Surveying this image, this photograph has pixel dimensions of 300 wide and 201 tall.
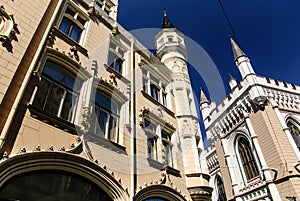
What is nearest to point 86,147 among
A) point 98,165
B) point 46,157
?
point 98,165

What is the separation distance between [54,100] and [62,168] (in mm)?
2323

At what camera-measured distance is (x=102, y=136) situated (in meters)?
7.70

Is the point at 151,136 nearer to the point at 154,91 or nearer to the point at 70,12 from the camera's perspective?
the point at 154,91

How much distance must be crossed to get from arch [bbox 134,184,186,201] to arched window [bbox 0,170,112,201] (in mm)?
1365

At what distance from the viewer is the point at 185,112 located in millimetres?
13242

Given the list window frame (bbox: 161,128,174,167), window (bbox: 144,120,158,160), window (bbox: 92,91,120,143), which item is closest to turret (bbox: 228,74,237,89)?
window frame (bbox: 161,128,174,167)

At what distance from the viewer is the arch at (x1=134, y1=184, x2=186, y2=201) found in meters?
7.71

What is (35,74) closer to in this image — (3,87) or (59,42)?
(3,87)

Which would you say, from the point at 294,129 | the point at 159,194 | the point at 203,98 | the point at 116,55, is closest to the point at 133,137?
the point at 159,194

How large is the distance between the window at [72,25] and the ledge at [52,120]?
4.38 meters

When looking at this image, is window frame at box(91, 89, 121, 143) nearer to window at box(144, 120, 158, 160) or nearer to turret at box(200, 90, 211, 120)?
window at box(144, 120, 158, 160)

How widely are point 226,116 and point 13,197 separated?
1019 inches

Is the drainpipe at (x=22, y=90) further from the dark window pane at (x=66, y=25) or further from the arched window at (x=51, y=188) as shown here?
the arched window at (x=51, y=188)

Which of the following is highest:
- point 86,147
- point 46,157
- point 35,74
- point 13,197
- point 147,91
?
point 147,91
